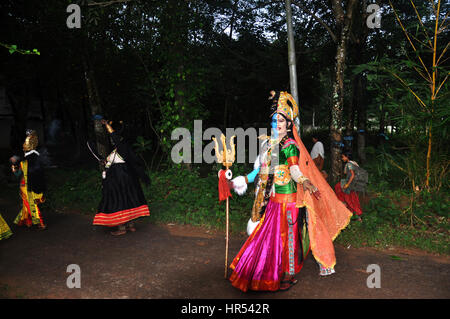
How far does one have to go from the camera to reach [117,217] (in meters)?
6.40

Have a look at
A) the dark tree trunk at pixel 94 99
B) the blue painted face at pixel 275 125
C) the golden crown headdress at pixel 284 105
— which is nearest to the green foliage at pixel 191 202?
the dark tree trunk at pixel 94 99

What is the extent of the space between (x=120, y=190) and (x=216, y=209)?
226 cm

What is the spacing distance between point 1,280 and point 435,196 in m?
8.04

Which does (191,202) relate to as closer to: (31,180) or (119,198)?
(119,198)

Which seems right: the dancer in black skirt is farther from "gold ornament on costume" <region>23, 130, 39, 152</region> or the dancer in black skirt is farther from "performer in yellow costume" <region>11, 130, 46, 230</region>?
"gold ornament on costume" <region>23, 130, 39, 152</region>

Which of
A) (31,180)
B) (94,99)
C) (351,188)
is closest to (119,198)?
(31,180)

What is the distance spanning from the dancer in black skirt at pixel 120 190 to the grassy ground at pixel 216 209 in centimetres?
111

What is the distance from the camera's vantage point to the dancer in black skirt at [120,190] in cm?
638

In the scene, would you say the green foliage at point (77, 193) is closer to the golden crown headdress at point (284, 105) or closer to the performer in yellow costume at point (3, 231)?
the performer in yellow costume at point (3, 231)

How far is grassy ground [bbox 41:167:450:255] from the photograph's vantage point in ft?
19.6

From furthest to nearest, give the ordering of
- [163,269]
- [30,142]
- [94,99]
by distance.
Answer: [94,99], [30,142], [163,269]

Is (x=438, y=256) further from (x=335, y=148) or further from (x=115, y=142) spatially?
(x=115, y=142)
